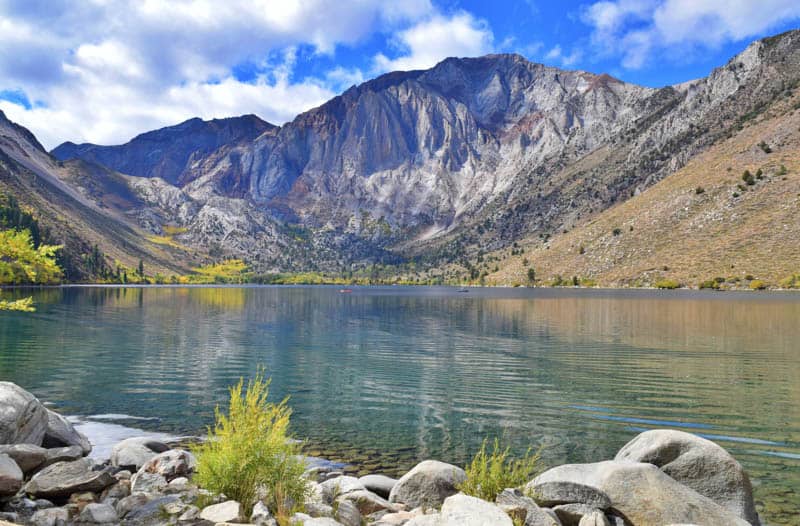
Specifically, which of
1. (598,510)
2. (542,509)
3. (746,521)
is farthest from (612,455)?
(542,509)

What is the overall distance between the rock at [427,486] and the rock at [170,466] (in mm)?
6894

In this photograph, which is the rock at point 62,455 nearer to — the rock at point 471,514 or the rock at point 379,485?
the rock at point 379,485

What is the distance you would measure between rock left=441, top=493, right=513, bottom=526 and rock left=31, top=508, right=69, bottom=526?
8.81m

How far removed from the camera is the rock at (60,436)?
20203mm

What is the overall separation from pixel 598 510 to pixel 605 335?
54.3 m

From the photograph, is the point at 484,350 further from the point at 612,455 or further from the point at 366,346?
the point at 612,455

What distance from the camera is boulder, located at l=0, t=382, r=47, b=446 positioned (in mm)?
17422

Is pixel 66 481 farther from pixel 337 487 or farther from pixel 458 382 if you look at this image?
pixel 458 382

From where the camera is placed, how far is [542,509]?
12.8 meters

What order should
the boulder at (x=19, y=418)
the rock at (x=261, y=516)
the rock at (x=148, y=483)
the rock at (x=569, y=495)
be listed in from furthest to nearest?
the boulder at (x=19, y=418) → the rock at (x=148, y=483) → the rock at (x=569, y=495) → the rock at (x=261, y=516)

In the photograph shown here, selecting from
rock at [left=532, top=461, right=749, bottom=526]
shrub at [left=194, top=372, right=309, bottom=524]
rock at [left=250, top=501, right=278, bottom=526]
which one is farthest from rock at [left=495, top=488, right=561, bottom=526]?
rock at [left=250, top=501, right=278, bottom=526]

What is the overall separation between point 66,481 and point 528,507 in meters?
12.4

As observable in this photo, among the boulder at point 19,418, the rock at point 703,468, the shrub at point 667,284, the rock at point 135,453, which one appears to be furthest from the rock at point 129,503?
the shrub at point 667,284

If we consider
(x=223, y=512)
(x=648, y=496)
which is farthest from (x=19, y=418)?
(x=648, y=496)
